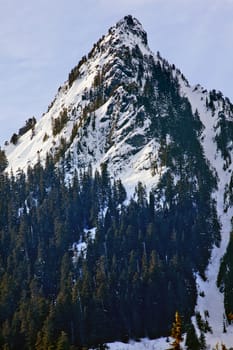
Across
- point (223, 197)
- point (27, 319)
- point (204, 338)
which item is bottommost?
point (204, 338)

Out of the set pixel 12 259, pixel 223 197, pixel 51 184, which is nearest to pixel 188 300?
pixel 12 259

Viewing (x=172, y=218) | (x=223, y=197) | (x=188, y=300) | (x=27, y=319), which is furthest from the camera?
(x=223, y=197)

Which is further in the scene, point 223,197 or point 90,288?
point 223,197

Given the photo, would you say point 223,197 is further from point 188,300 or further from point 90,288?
point 90,288

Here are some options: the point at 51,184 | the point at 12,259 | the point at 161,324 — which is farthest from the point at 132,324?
the point at 51,184

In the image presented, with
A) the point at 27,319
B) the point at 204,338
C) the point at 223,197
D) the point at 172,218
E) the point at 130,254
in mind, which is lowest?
the point at 204,338

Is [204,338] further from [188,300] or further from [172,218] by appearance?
[172,218]

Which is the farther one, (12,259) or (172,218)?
(172,218)

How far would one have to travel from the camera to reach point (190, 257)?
6265 inches

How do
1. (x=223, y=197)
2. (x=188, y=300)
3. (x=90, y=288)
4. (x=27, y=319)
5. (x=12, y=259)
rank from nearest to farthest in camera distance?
(x=27, y=319) → (x=90, y=288) → (x=188, y=300) → (x=12, y=259) → (x=223, y=197)

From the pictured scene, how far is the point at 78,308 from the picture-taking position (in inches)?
4943

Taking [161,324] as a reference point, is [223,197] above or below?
above

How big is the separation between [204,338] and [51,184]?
9379 centimetres

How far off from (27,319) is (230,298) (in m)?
55.5
